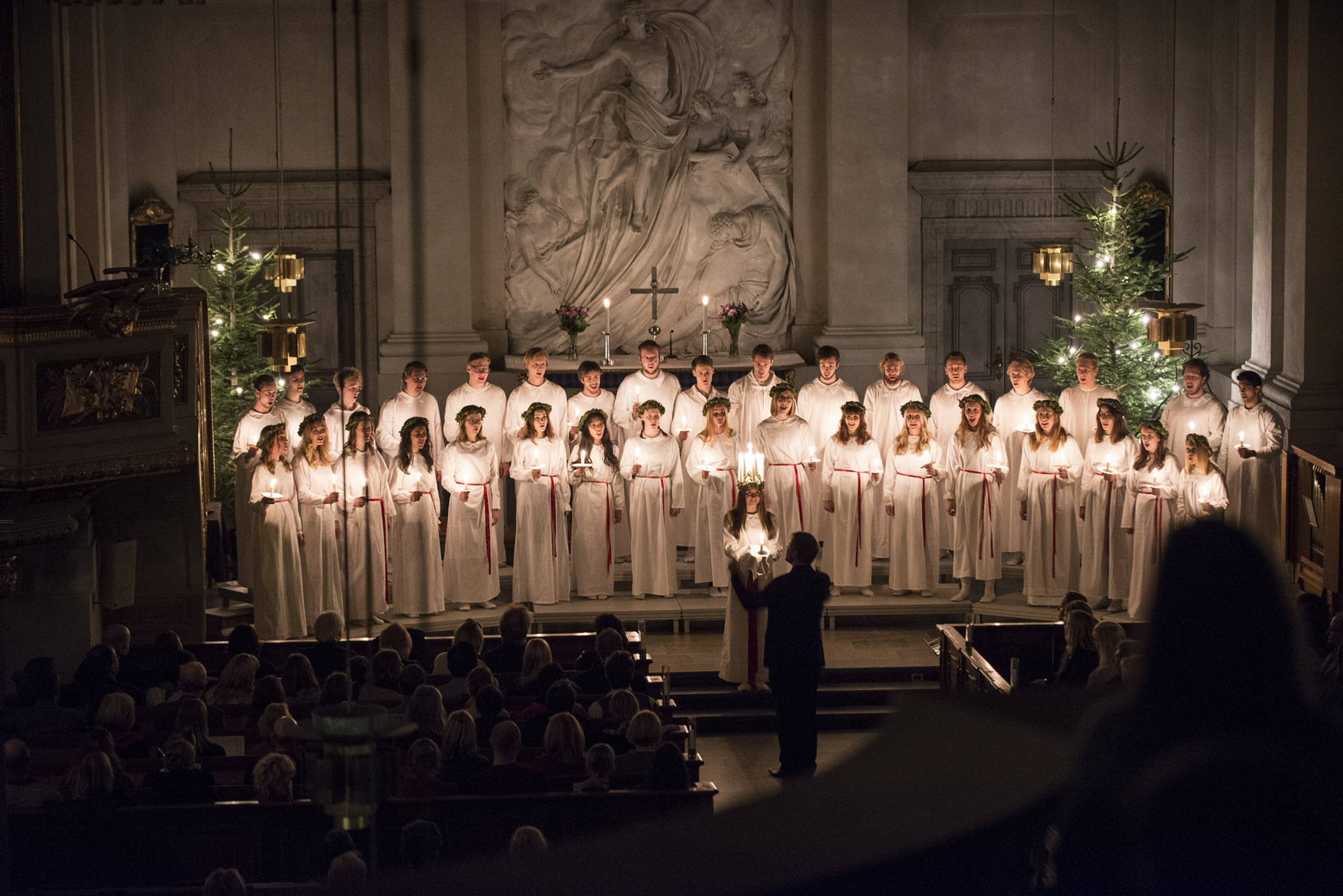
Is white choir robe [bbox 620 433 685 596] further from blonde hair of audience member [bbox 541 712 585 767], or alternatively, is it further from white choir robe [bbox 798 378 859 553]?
blonde hair of audience member [bbox 541 712 585 767]

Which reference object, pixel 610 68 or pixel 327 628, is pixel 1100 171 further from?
pixel 327 628

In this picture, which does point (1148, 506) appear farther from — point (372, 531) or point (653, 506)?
point (372, 531)

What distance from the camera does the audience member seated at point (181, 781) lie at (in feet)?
23.6

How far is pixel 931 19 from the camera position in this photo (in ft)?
57.3

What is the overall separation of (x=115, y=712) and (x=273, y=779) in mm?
1398

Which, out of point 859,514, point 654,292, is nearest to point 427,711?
point 859,514

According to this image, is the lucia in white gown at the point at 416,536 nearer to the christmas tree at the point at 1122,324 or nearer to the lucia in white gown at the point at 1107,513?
the lucia in white gown at the point at 1107,513

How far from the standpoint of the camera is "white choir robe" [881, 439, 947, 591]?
524 inches

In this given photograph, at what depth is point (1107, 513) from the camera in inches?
514

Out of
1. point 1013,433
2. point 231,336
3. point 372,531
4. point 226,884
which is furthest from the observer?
point 231,336

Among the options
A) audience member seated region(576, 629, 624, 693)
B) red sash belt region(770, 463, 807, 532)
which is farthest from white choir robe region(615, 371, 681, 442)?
audience member seated region(576, 629, 624, 693)

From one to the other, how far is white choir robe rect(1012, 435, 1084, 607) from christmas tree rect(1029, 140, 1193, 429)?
3306mm

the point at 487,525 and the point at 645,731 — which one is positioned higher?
the point at 487,525

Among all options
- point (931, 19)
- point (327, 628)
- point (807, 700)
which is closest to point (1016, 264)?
point (931, 19)
